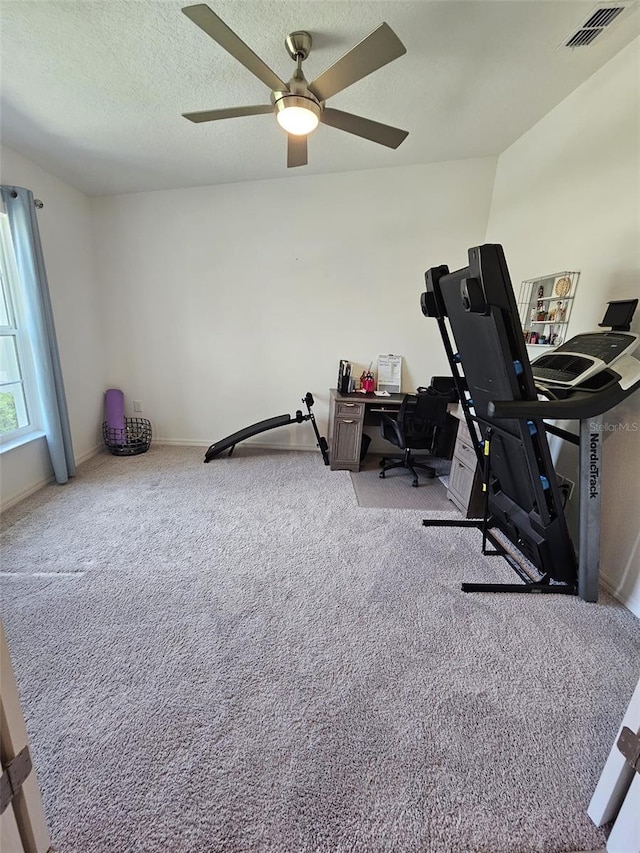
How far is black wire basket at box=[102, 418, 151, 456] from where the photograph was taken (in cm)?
392

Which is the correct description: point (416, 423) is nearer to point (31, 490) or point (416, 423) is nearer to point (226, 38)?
point (226, 38)

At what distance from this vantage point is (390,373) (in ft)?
12.8

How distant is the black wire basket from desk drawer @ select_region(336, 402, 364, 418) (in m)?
2.32

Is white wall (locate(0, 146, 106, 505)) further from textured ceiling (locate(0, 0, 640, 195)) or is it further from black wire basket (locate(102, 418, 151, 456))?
textured ceiling (locate(0, 0, 640, 195))

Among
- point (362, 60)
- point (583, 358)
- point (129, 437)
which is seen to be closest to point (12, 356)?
point (129, 437)

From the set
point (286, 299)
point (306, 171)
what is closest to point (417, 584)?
point (286, 299)

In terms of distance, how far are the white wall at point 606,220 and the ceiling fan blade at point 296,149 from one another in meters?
1.83

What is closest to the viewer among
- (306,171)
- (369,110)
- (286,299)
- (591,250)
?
(591,250)

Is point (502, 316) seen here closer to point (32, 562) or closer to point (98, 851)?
point (98, 851)

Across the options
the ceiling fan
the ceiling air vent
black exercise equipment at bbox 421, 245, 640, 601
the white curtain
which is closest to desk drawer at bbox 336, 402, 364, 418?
black exercise equipment at bbox 421, 245, 640, 601

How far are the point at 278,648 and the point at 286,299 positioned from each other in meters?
3.32

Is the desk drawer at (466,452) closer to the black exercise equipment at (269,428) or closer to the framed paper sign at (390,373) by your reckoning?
the framed paper sign at (390,373)

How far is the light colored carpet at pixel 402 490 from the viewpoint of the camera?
300 cm

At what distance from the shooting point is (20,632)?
1.67 metres
